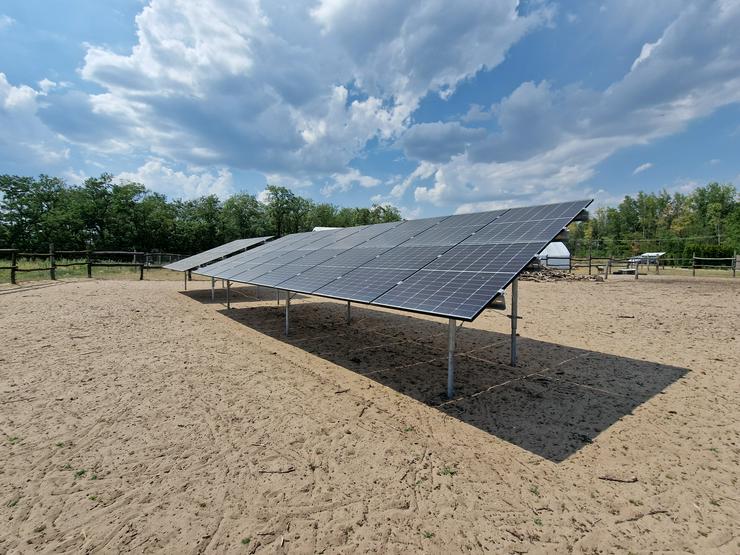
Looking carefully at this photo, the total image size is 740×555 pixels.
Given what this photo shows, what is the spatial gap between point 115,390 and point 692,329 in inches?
586

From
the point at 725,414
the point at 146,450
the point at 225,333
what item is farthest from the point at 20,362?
the point at 725,414

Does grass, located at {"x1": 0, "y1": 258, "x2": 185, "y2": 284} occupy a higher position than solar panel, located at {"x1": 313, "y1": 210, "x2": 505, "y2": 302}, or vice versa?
solar panel, located at {"x1": 313, "y1": 210, "x2": 505, "y2": 302}

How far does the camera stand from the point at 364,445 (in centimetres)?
459

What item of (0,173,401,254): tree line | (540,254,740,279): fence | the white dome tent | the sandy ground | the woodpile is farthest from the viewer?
(0,173,401,254): tree line

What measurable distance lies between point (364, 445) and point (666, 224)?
97.1 metres

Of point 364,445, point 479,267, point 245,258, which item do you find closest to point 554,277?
point 245,258

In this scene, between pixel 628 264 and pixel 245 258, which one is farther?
pixel 628 264

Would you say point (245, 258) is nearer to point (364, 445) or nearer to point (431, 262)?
point (431, 262)

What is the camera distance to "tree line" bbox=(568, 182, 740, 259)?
62938 mm

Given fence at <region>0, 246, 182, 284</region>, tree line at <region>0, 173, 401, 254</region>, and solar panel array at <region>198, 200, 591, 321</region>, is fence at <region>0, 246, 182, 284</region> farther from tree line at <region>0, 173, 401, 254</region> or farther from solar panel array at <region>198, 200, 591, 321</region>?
solar panel array at <region>198, 200, 591, 321</region>

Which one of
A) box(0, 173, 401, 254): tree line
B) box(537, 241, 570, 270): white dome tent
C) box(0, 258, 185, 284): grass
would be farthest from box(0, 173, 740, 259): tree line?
box(0, 258, 185, 284): grass

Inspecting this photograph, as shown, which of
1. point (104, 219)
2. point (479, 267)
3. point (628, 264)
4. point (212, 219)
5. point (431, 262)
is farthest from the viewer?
point (212, 219)

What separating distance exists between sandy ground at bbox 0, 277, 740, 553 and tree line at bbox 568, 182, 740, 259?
5956 cm

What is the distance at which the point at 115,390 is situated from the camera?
6.13 m
